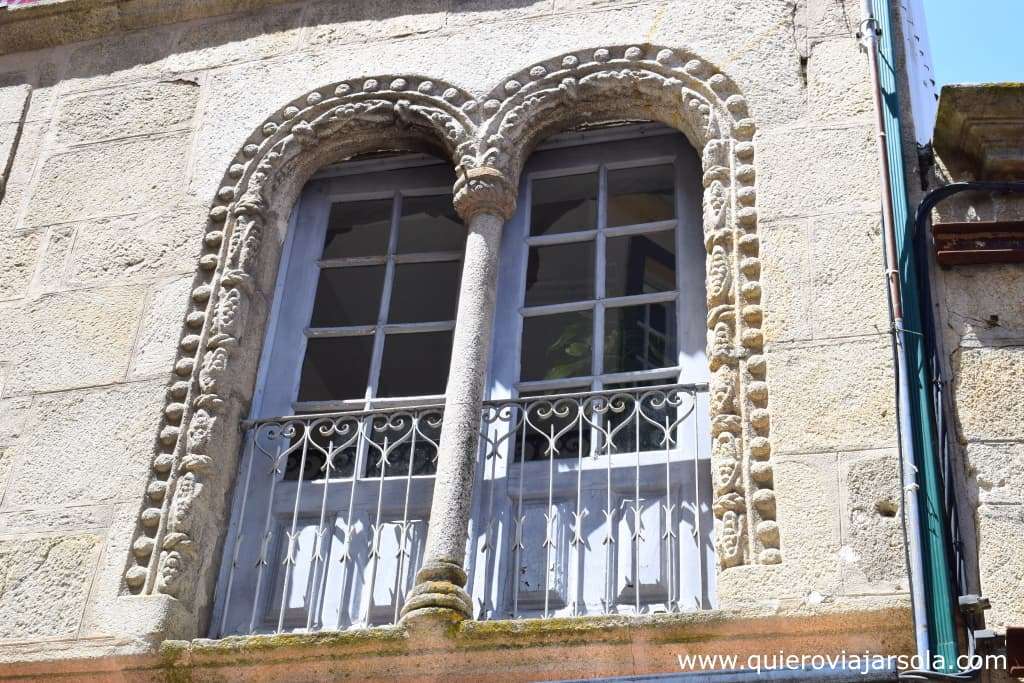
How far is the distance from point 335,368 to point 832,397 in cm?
180

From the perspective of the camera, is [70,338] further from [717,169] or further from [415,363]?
[717,169]

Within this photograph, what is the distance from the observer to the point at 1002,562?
3.92 m

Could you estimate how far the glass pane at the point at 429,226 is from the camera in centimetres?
551

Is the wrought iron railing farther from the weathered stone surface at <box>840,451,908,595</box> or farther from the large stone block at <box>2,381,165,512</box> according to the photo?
the weathered stone surface at <box>840,451,908,595</box>

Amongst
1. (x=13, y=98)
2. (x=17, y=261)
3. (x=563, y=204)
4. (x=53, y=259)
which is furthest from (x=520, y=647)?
(x=13, y=98)

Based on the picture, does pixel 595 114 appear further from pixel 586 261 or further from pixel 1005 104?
pixel 1005 104

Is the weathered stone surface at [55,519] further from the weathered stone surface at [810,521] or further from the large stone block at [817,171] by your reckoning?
the large stone block at [817,171]

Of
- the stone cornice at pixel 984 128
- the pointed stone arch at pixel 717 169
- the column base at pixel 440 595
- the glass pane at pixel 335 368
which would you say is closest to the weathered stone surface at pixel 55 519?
the glass pane at pixel 335 368

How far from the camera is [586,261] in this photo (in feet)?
17.3

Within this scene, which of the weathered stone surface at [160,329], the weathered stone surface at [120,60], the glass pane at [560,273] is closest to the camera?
the weathered stone surface at [160,329]

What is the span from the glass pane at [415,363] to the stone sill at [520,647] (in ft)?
3.68

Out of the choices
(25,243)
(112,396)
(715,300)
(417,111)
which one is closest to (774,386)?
(715,300)

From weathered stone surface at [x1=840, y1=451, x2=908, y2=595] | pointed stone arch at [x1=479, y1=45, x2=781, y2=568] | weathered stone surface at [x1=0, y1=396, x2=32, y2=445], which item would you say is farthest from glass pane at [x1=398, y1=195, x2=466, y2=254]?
weathered stone surface at [x1=840, y1=451, x2=908, y2=595]

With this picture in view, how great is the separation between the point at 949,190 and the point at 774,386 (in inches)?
33.3
